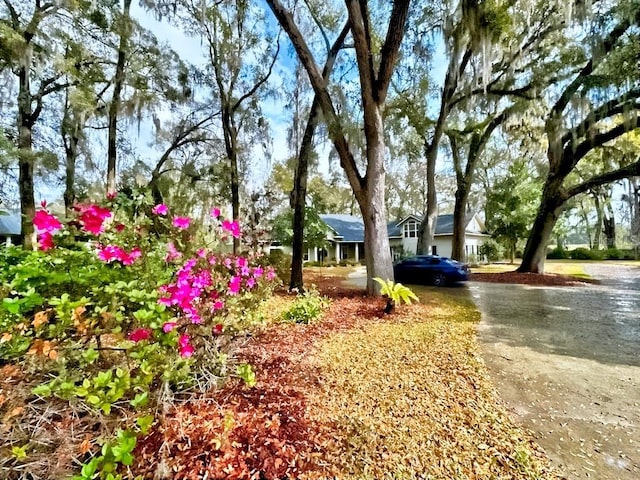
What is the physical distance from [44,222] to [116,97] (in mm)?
11606

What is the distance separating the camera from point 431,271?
1134cm

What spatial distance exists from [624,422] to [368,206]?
5324 millimetres

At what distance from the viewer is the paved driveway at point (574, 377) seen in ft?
7.44

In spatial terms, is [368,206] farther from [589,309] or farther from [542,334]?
[589,309]

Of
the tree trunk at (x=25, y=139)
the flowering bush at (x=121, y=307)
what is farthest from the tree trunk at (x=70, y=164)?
the flowering bush at (x=121, y=307)

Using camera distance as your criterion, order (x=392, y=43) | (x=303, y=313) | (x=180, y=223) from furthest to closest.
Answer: (x=392, y=43) < (x=303, y=313) < (x=180, y=223)

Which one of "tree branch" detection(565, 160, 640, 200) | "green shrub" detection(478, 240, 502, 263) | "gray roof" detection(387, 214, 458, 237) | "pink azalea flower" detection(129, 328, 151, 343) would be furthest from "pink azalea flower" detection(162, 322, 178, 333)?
"green shrub" detection(478, 240, 502, 263)

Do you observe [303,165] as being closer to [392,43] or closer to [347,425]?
[392,43]

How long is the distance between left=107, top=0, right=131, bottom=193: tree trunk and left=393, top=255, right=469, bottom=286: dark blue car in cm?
1081

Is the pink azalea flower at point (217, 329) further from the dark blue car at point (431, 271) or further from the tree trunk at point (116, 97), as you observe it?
the dark blue car at point (431, 271)

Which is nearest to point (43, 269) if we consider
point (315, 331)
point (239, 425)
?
point (239, 425)

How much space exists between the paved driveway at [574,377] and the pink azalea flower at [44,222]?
3.84 meters

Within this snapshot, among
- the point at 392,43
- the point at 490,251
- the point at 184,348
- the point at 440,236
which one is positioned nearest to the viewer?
the point at 184,348

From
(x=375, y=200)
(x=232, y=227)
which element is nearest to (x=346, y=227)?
(x=375, y=200)
